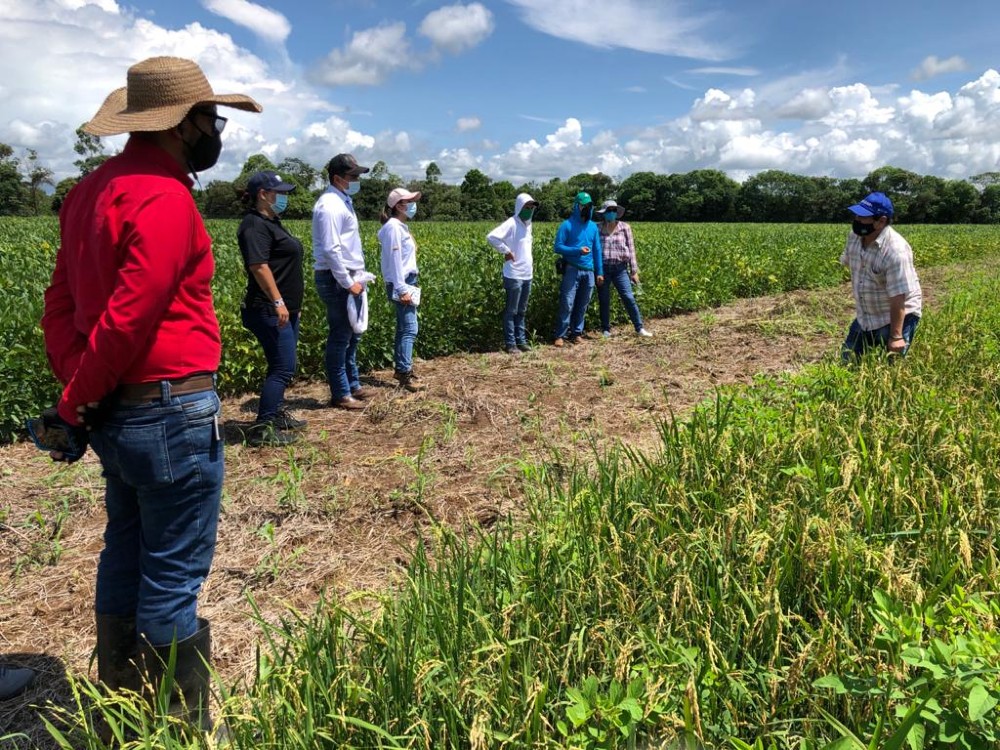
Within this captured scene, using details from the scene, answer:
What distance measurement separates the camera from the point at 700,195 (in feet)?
263

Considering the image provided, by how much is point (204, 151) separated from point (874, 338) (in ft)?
15.9

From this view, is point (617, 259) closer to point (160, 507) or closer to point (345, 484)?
point (345, 484)

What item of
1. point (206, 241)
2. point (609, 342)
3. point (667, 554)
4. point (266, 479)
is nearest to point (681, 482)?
point (667, 554)

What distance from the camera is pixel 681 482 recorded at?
2871 millimetres

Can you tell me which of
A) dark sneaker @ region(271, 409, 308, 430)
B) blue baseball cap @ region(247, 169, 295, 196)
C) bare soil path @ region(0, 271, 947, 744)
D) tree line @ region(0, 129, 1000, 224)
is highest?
tree line @ region(0, 129, 1000, 224)

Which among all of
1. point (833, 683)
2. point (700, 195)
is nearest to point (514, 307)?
point (833, 683)

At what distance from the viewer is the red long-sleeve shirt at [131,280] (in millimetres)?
1840

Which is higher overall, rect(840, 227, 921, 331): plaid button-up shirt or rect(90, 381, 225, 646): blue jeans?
rect(840, 227, 921, 331): plaid button-up shirt

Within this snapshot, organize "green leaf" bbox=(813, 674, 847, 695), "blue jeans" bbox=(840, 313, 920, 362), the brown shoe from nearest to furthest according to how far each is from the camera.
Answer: "green leaf" bbox=(813, 674, 847, 695), "blue jeans" bbox=(840, 313, 920, 362), the brown shoe

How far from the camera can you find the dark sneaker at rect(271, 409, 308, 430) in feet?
16.9

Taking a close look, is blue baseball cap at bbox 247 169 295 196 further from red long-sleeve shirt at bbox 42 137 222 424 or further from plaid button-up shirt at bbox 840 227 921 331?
plaid button-up shirt at bbox 840 227 921 331

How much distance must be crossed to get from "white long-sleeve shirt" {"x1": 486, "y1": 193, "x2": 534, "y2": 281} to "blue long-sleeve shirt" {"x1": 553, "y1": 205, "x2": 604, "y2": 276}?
1.97 ft

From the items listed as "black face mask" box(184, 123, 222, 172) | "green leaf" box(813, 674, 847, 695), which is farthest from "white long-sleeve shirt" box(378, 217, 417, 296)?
"green leaf" box(813, 674, 847, 695)

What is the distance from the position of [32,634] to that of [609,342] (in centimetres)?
706
